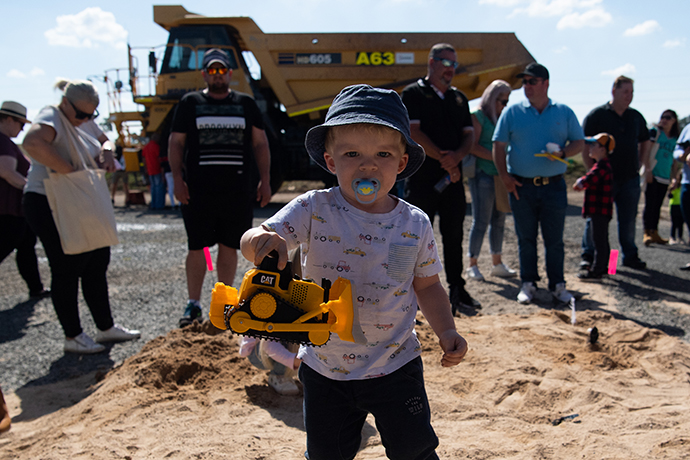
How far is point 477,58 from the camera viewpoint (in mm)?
11133

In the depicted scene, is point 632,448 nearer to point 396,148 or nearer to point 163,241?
point 396,148

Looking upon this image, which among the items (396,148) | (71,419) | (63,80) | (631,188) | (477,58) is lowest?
(71,419)

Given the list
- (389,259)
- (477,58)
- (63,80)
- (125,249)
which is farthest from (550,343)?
(477,58)

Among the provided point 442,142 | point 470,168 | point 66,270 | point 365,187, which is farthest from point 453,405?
point 470,168

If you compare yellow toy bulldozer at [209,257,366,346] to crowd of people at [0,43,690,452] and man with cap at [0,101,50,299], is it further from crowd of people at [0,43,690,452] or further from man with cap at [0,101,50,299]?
man with cap at [0,101,50,299]

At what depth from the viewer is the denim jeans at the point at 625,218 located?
581cm

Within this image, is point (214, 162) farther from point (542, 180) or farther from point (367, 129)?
point (542, 180)

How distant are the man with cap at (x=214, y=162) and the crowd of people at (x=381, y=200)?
0.01 meters

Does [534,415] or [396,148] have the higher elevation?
[396,148]

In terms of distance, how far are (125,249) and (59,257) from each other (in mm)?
4444

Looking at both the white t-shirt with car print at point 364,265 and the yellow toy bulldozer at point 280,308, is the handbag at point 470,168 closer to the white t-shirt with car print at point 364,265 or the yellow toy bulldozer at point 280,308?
the white t-shirt with car print at point 364,265

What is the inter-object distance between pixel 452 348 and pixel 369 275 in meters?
0.35

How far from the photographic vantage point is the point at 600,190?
5.44 metres

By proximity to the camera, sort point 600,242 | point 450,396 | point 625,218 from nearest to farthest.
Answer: point 450,396
point 600,242
point 625,218
